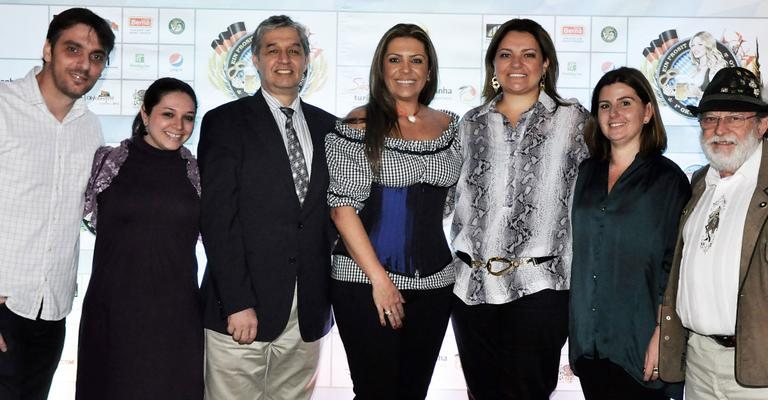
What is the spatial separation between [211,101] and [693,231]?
2.54 m

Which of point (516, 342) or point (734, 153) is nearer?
point (734, 153)

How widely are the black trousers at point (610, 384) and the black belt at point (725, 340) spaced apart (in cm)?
30

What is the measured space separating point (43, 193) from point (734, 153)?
2.23 metres

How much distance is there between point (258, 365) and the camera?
104 inches

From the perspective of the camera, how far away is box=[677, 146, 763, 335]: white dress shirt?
2.29 metres

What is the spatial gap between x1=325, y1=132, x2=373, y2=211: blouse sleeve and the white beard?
1083 millimetres

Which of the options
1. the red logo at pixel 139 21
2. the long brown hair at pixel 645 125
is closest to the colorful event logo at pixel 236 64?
the red logo at pixel 139 21

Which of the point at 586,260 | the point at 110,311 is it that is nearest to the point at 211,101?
the point at 110,311

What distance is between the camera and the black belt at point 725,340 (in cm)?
229

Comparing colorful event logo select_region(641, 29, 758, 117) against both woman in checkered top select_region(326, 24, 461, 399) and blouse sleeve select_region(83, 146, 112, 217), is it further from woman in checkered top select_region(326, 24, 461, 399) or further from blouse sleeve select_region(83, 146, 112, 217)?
blouse sleeve select_region(83, 146, 112, 217)

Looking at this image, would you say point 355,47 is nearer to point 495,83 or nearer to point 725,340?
point 495,83

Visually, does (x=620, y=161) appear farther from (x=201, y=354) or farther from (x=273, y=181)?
(x=201, y=354)

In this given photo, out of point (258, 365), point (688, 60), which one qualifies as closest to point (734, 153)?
point (258, 365)

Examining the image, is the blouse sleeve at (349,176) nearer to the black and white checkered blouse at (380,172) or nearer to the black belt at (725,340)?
the black and white checkered blouse at (380,172)
